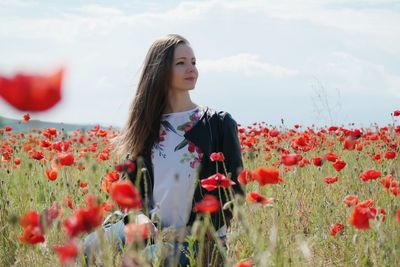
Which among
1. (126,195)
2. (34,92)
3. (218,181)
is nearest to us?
(34,92)

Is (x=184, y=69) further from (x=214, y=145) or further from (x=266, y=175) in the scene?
(x=266, y=175)

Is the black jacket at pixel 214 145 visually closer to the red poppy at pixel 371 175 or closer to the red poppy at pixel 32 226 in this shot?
the red poppy at pixel 371 175

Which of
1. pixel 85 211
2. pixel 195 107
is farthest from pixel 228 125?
pixel 85 211

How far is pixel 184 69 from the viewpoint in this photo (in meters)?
2.87

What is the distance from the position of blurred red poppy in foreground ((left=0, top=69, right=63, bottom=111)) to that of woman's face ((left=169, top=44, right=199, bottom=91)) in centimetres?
175

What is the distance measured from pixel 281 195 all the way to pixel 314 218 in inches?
16.4

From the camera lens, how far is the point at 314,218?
3479mm

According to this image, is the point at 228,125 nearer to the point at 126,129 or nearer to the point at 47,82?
the point at 126,129

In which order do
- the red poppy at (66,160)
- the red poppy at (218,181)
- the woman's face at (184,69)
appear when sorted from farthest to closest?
the woman's face at (184,69), the red poppy at (66,160), the red poppy at (218,181)

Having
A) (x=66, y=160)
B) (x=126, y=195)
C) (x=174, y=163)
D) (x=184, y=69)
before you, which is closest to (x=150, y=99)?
(x=184, y=69)

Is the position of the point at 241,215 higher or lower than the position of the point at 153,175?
higher

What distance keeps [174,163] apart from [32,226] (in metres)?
1.45

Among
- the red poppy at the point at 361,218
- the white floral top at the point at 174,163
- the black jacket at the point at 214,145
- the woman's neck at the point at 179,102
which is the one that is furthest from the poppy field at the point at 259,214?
the woman's neck at the point at 179,102

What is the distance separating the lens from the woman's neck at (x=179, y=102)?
117 inches
